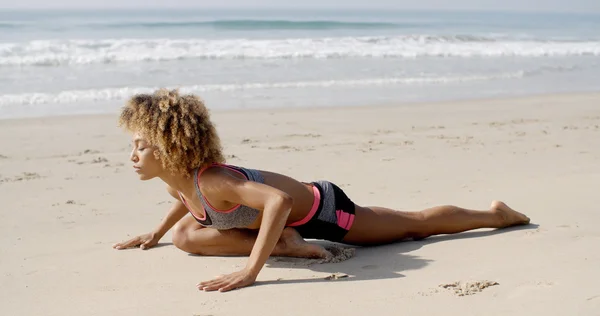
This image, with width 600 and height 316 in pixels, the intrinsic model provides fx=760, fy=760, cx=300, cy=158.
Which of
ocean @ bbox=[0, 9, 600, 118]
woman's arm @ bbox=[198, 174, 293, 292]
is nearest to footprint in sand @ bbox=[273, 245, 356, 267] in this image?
woman's arm @ bbox=[198, 174, 293, 292]

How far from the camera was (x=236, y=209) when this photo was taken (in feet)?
13.1

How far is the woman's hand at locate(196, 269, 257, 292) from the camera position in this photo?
354cm

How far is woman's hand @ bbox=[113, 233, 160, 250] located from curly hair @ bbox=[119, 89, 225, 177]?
2.56ft

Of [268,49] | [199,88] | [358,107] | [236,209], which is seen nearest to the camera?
[236,209]

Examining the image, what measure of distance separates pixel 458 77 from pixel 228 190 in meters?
12.5

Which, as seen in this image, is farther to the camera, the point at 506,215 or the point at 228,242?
the point at 506,215

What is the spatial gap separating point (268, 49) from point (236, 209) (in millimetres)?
17785

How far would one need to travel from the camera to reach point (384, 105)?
11250mm

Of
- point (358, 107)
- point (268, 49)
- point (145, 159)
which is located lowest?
point (358, 107)

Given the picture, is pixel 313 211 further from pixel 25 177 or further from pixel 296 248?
pixel 25 177

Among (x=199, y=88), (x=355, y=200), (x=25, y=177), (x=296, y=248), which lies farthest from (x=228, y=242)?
(x=199, y=88)

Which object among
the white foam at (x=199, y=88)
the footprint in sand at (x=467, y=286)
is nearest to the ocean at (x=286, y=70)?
the white foam at (x=199, y=88)

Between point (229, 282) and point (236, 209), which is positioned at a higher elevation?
point (236, 209)

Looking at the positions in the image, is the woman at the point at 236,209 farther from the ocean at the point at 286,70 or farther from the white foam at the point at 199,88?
the white foam at the point at 199,88
